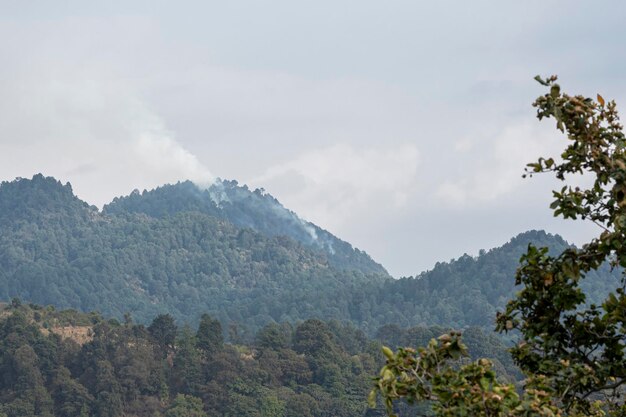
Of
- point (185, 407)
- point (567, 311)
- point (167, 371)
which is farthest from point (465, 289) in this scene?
point (567, 311)

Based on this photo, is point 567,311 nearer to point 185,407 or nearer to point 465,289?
point 185,407

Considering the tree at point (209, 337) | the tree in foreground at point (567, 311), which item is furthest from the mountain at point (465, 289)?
the tree in foreground at point (567, 311)

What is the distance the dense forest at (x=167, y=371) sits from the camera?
299 ft

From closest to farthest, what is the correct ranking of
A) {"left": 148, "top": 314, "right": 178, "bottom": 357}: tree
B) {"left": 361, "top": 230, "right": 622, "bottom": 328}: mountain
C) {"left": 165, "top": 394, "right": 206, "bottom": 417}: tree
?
1. {"left": 165, "top": 394, "right": 206, "bottom": 417}: tree
2. {"left": 148, "top": 314, "right": 178, "bottom": 357}: tree
3. {"left": 361, "top": 230, "right": 622, "bottom": 328}: mountain

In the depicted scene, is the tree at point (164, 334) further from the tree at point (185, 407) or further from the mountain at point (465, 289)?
the mountain at point (465, 289)

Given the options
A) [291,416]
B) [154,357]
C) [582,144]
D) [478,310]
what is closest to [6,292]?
[478,310]

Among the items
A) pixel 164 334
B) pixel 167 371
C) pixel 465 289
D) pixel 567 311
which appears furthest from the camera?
pixel 465 289

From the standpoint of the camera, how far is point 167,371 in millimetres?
98500

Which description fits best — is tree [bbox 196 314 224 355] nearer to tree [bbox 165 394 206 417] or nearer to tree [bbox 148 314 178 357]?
tree [bbox 148 314 178 357]

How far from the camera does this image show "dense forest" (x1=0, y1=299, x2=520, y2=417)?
9119cm

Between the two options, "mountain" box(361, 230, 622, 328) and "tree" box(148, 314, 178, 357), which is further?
"mountain" box(361, 230, 622, 328)

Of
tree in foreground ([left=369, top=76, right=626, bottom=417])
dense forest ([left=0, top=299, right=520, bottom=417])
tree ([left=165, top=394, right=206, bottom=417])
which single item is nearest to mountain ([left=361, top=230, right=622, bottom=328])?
dense forest ([left=0, top=299, right=520, bottom=417])

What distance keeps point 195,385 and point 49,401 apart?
39.6 ft

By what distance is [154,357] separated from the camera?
101 meters
